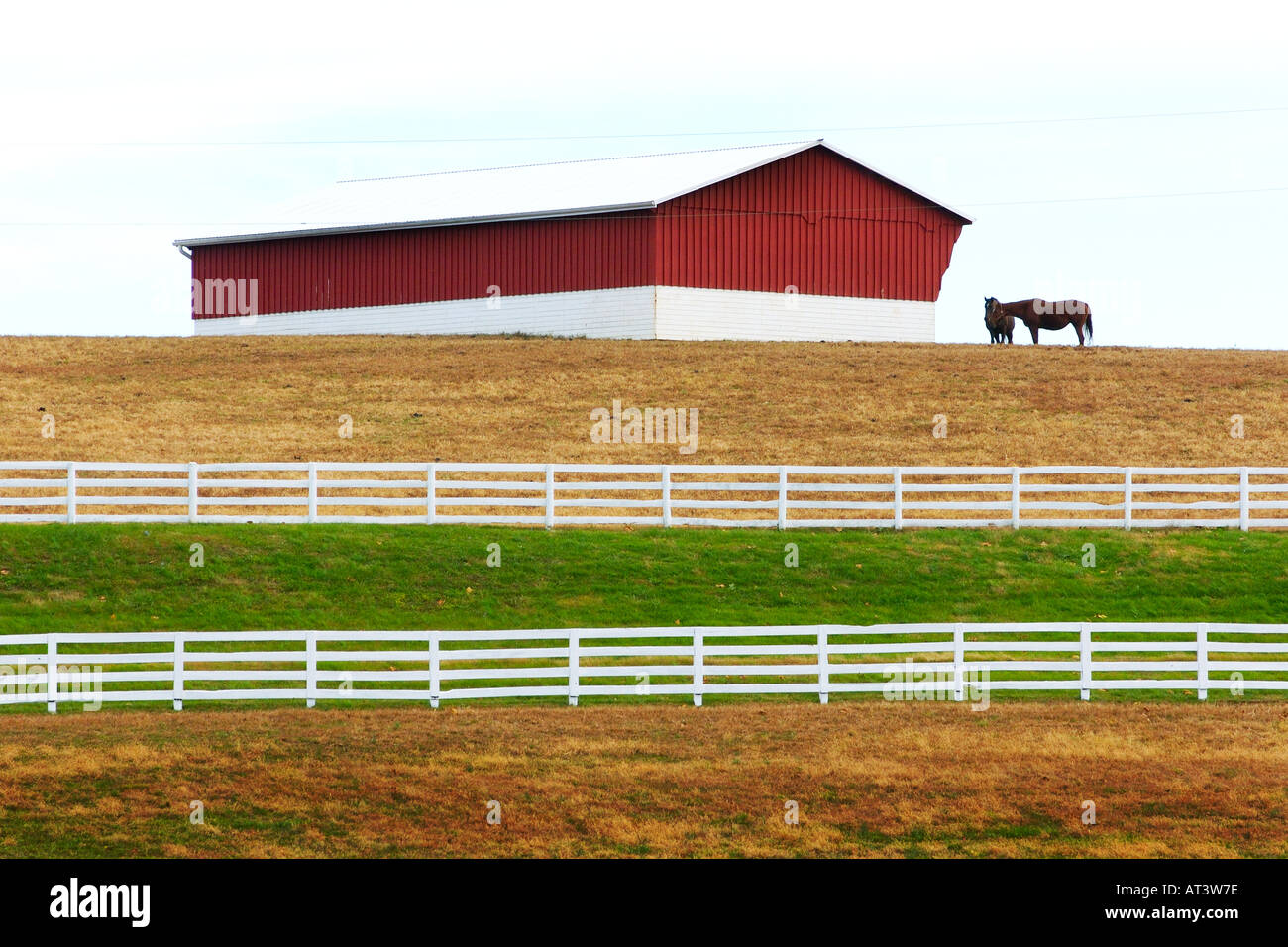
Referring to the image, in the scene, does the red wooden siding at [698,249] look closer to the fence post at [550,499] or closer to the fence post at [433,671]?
the fence post at [550,499]

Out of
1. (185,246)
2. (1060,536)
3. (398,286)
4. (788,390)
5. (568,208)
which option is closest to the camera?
(1060,536)

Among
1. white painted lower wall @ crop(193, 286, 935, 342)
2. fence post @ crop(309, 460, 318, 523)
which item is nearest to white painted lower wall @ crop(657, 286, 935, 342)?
white painted lower wall @ crop(193, 286, 935, 342)

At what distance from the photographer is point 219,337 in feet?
174

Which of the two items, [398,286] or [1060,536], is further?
[398,286]

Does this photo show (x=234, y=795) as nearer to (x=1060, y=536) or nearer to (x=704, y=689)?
(x=704, y=689)

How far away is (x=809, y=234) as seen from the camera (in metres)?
49.0

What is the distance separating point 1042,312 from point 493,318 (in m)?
16.4

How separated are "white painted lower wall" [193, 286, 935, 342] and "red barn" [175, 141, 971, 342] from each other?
0.04 m

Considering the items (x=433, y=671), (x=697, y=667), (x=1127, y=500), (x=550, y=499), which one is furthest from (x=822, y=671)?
(x=1127, y=500)

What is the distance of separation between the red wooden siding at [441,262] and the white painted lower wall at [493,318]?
0.80 feet

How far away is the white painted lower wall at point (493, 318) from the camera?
48.1 meters

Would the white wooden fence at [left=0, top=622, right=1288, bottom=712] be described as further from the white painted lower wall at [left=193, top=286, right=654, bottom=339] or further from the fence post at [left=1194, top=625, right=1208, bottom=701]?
the white painted lower wall at [left=193, top=286, right=654, bottom=339]

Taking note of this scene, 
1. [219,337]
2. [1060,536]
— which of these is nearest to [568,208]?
[219,337]
